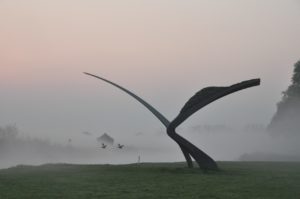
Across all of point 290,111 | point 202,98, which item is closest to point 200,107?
point 202,98

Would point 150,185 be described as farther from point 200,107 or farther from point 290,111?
point 290,111

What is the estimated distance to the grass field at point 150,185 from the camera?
13.3 meters

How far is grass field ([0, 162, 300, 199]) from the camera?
43.5 ft

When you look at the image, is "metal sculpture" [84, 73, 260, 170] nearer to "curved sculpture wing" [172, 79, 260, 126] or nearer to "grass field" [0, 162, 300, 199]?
"curved sculpture wing" [172, 79, 260, 126]

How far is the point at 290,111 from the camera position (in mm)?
51406

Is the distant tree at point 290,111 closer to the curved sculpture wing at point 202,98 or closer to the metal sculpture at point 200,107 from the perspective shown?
the metal sculpture at point 200,107

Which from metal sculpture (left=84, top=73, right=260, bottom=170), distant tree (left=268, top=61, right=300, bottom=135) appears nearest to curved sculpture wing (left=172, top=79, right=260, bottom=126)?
metal sculpture (left=84, top=73, right=260, bottom=170)

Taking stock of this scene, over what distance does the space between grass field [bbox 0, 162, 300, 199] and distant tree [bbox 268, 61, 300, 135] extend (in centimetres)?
3314

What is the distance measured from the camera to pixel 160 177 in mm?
17531

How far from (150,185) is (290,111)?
39544 mm

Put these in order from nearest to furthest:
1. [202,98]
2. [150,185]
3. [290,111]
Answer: [150,185] → [202,98] → [290,111]

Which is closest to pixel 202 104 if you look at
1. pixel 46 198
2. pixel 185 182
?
pixel 185 182

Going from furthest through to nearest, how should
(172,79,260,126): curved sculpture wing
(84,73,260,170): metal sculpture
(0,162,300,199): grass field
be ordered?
(172,79,260,126): curved sculpture wing, (84,73,260,170): metal sculpture, (0,162,300,199): grass field

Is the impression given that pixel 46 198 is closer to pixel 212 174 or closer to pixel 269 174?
pixel 212 174
